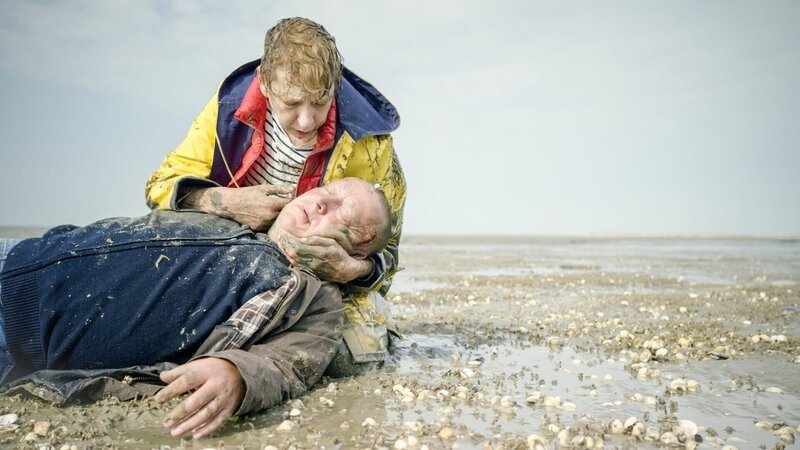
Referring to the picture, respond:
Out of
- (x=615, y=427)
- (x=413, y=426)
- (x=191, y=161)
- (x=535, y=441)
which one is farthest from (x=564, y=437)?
(x=191, y=161)

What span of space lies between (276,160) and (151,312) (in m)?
1.61

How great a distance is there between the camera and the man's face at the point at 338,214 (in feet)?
13.6

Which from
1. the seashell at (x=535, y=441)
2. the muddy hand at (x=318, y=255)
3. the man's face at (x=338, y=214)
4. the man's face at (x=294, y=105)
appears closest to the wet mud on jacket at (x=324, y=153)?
the man's face at (x=294, y=105)

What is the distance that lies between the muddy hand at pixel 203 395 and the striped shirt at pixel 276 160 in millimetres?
1848

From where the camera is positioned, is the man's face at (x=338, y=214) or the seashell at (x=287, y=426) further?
the man's face at (x=338, y=214)

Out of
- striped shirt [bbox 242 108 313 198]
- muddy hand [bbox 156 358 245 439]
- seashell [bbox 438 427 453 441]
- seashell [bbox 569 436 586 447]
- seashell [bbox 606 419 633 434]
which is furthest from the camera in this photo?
striped shirt [bbox 242 108 313 198]

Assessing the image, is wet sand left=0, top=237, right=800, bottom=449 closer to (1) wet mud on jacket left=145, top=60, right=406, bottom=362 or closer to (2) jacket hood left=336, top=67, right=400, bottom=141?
(1) wet mud on jacket left=145, top=60, right=406, bottom=362

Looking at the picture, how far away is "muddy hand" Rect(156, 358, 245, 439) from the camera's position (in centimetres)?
297

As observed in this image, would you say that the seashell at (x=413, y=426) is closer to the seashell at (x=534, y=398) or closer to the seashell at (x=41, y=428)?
the seashell at (x=534, y=398)

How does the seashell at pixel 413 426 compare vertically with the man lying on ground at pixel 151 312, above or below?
below

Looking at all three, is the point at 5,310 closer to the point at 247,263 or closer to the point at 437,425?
the point at 247,263

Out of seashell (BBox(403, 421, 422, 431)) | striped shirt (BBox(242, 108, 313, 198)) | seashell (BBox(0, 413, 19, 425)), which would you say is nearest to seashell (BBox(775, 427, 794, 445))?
seashell (BBox(403, 421, 422, 431))

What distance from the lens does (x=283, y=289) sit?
148 inches

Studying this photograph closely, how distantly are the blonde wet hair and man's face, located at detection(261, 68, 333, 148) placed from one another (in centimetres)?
4
